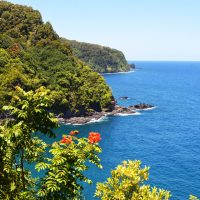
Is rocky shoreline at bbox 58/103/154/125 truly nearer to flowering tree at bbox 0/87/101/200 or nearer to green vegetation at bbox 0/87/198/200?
green vegetation at bbox 0/87/198/200

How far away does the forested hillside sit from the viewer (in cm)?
12156

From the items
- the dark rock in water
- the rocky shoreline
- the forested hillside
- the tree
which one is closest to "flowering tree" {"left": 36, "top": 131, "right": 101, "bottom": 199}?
the tree

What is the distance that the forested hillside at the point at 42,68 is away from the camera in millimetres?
121562

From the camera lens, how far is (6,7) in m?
162

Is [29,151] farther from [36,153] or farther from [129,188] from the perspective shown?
[129,188]

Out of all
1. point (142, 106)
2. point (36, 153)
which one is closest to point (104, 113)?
point (142, 106)

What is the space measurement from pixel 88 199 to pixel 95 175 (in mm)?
12275

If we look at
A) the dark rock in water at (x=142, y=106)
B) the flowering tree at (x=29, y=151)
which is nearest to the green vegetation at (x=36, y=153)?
the flowering tree at (x=29, y=151)

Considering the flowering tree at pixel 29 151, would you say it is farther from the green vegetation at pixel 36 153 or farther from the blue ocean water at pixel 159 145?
the blue ocean water at pixel 159 145

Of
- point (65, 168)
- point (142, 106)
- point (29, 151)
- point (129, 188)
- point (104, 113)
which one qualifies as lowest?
point (104, 113)

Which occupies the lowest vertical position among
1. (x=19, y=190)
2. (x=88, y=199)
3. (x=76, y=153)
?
(x=88, y=199)

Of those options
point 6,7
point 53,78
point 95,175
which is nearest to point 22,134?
point 95,175

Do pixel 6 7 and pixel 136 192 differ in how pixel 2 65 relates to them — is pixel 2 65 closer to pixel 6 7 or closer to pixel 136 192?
pixel 6 7

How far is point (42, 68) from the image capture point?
139 metres
